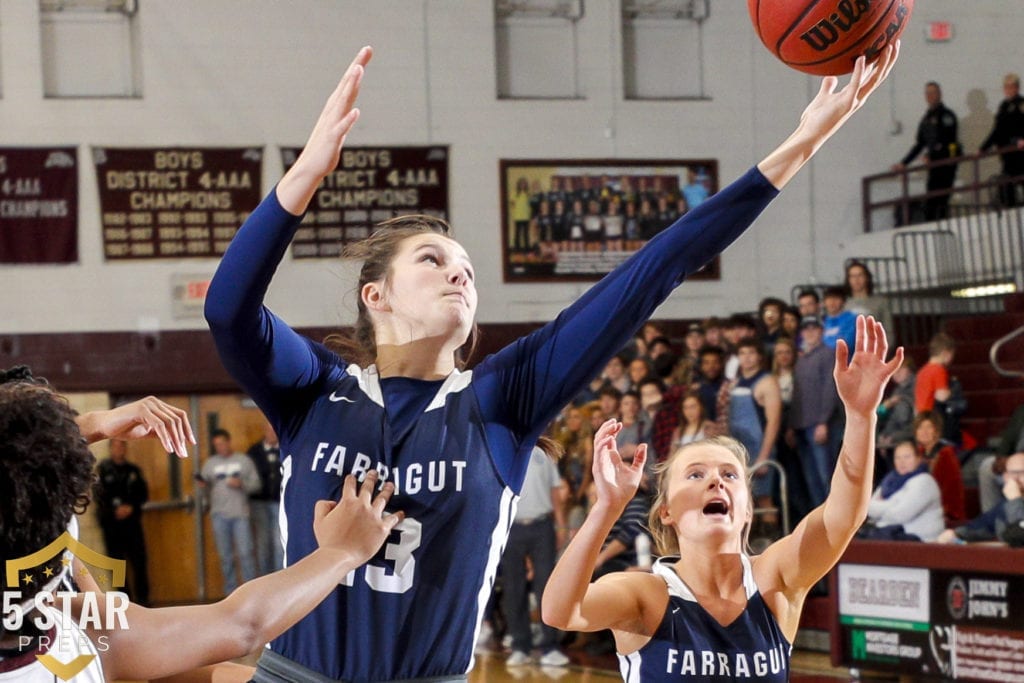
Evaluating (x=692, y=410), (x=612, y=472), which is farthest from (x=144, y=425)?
(x=692, y=410)

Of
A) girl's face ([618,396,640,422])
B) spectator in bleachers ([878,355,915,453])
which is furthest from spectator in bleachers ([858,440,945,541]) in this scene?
girl's face ([618,396,640,422])

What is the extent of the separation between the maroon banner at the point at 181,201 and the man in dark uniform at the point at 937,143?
6.81 m

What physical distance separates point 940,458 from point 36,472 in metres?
7.55

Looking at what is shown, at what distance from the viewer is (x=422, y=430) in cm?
254

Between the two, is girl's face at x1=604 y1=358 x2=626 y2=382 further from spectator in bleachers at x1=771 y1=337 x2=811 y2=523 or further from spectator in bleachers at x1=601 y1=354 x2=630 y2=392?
spectator in bleachers at x1=771 y1=337 x2=811 y2=523

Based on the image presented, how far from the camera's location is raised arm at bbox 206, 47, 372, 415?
7.64ft

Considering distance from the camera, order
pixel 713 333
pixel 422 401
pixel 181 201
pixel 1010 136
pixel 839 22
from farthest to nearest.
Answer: pixel 181 201
pixel 1010 136
pixel 713 333
pixel 839 22
pixel 422 401

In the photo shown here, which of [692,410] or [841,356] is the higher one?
[841,356]

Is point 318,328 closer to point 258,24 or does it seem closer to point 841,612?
point 258,24

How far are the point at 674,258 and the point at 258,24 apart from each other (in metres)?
12.7

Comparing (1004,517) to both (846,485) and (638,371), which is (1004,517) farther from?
(846,485)

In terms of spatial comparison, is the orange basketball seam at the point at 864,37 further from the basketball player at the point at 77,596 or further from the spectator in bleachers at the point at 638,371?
the spectator in bleachers at the point at 638,371

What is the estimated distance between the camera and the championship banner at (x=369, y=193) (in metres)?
14.6

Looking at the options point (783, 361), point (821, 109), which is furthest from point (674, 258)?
point (783, 361)
